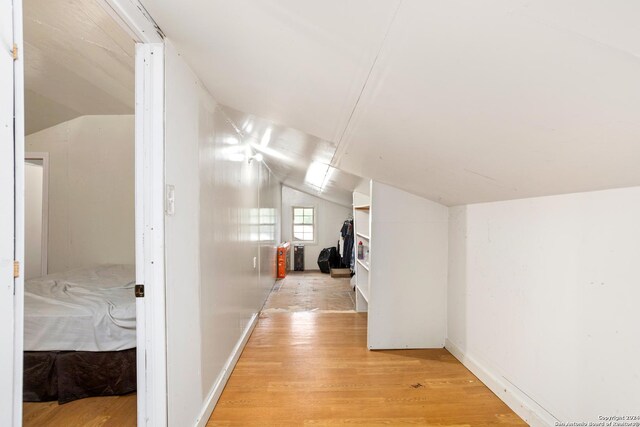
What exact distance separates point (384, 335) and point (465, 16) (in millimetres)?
2648

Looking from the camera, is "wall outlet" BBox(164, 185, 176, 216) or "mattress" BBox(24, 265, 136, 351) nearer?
"wall outlet" BBox(164, 185, 176, 216)

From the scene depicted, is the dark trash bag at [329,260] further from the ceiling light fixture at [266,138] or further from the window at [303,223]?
the ceiling light fixture at [266,138]

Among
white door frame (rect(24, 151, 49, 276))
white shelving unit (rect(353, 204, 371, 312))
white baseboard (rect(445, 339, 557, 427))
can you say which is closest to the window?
white shelving unit (rect(353, 204, 371, 312))

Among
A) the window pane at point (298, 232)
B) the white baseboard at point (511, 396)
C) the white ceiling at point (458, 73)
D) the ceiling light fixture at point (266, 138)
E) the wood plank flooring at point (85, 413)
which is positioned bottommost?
the wood plank flooring at point (85, 413)

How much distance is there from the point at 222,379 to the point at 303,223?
5558mm

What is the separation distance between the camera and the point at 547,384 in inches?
66.2

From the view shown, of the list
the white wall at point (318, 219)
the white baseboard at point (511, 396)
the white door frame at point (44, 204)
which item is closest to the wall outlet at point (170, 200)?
the white baseboard at point (511, 396)

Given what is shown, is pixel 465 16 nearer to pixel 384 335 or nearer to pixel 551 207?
pixel 551 207

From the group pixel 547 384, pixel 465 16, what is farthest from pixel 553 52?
pixel 547 384

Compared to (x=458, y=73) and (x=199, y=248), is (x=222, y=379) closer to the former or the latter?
(x=199, y=248)

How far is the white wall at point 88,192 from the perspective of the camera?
331cm

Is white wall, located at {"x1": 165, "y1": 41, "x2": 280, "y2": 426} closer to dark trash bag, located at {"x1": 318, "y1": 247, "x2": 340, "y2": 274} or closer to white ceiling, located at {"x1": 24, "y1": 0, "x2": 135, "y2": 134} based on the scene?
white ceiling, located at {"x1": 24, "y1": 0, "x2": 135, "y2": 134}

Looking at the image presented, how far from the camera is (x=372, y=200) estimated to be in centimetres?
287

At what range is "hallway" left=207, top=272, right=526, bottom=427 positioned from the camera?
6.05 feet
